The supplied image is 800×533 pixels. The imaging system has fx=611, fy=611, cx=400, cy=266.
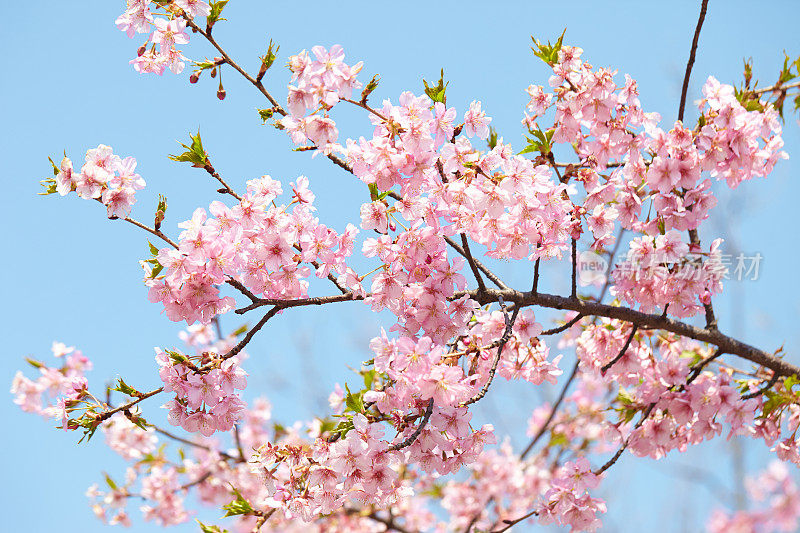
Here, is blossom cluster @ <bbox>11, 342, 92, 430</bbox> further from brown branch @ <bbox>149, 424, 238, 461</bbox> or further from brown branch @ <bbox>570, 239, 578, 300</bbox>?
brown branch @ <bbox>570, 239, 578, 300</bbox>

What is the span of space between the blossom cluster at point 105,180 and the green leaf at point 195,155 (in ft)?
0.62

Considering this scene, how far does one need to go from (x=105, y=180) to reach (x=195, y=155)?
0.36m

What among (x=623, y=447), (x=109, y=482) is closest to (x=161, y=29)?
(x=623, y=447)

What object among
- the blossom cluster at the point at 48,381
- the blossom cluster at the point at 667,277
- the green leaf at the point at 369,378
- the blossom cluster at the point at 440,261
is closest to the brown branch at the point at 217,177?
the blossom cluster at the point at 440,261

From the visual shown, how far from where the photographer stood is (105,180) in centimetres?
245

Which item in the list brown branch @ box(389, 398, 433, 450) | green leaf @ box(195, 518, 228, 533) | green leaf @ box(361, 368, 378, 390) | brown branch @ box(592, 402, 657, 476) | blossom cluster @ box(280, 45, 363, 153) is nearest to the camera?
brown branch @ box(389, 398, 433, 450)

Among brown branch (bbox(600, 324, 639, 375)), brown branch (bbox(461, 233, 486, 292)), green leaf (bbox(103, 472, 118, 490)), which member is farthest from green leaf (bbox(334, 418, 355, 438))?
green leaf (bbox(103, 472, 118, 490))

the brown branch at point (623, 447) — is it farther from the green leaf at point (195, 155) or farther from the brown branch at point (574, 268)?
the green leaf at point (195, 155)

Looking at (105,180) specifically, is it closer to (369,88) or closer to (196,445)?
(369,88)

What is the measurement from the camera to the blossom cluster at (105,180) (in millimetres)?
2422

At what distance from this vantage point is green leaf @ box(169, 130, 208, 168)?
248 centimetres

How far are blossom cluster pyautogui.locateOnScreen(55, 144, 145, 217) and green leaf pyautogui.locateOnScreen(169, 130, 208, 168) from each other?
0.19 metres

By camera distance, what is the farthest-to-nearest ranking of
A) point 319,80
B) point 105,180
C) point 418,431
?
point 105,180 → point 319,80 → point 418,431

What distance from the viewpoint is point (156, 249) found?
2.46 m
